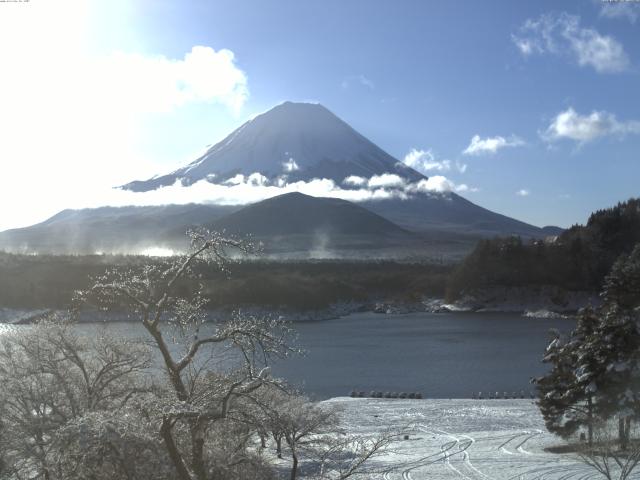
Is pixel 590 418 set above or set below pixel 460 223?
below

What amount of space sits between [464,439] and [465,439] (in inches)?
0.9

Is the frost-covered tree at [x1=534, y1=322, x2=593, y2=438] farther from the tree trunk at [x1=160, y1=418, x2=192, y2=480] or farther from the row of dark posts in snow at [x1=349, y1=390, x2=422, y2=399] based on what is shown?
the row of dark posts in snow at [x1=349, y1=390, x2=422, y2=399]

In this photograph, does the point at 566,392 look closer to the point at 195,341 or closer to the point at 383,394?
the point at 195,341

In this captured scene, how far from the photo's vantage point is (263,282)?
7169 cm

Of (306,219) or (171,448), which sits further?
(306,219)

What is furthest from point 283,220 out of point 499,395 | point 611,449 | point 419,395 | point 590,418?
point 611,449

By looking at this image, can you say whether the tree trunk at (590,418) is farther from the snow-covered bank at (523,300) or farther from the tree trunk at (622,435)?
the snow-covered bank at (523,300)

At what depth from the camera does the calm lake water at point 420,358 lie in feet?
85.9

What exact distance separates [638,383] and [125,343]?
9.33 m

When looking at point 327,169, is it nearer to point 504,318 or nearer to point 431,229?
point 431,229

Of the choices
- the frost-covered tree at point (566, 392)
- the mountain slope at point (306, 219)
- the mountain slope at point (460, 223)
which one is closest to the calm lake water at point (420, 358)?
the frost-covered tree at point (566, 392)

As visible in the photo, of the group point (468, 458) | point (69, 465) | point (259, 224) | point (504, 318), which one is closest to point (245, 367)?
point (69, 465)

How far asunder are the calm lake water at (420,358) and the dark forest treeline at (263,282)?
1648 cm

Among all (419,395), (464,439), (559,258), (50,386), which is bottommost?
(419,395)
